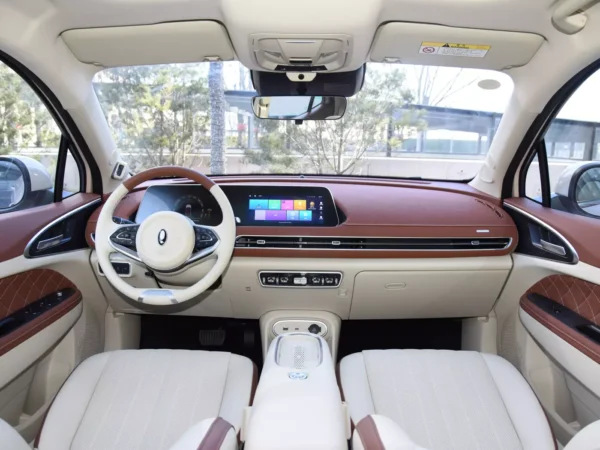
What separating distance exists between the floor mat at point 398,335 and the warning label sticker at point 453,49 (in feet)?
5.29

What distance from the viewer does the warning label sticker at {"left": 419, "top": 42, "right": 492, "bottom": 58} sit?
1976 mm

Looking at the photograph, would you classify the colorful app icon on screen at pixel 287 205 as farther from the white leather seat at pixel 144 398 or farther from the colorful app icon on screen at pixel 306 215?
the white leather seat at pixel 144 398

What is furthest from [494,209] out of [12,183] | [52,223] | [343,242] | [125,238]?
[12,183]

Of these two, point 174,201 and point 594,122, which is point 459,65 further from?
point 174,201

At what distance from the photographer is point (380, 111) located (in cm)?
269

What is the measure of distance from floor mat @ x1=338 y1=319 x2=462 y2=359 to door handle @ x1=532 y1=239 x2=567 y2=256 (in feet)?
2.93

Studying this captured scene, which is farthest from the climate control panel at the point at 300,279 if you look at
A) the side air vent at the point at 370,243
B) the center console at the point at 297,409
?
the center console at the point at 297,409

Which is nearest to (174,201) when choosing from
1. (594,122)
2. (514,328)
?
(514,328)

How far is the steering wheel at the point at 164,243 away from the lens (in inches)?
69.5

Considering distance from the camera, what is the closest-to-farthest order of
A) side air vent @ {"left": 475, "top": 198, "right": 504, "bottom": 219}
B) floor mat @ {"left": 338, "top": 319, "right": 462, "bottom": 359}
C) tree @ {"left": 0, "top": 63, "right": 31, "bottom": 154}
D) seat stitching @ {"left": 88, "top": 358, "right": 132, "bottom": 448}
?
seat stitching @ {"left": 88, "top": 358, "right": 132, "bottom": 448} → tree @ {"left": 0, "top": 63, "right": 31, "bottom": 154} → side air vent @ {"left": 475, "top": 198, "right": 504, "bottom": 219} → floor mat @ {"left": 338, "top": 319, "right": 462, "bottom": 359}

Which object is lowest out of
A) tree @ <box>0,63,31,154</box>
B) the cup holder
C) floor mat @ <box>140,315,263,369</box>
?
floor mat @ <box>140,315,263,369</box>

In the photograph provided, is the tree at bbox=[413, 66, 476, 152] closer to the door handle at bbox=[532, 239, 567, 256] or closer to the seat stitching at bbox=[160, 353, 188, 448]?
the door handle at bbox=[532, 239, 567, 256]

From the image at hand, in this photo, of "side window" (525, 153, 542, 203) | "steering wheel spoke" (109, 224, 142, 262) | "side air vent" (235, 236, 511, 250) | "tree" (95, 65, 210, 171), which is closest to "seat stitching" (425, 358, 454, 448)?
"side air vent" (235, 236, 511, 250)

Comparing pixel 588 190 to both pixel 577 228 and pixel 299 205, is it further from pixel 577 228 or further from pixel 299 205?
pixel 299 205
